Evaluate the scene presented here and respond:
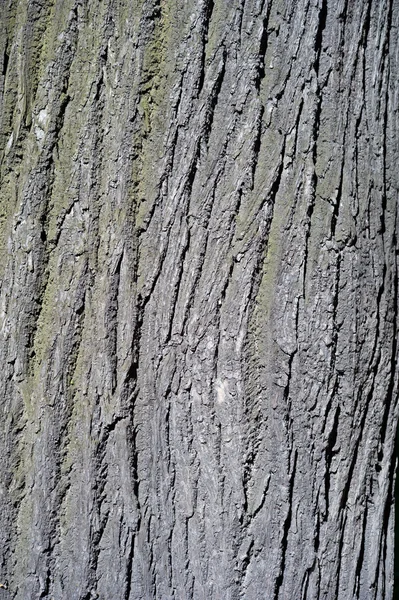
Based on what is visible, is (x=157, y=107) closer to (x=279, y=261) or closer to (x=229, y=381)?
(x=279, y=261)

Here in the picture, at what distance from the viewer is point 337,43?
50.3 inches

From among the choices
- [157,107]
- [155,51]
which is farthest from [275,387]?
[155,51]

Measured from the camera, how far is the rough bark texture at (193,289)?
127 centimetres

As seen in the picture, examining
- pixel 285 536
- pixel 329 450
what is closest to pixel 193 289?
pixel 329 450

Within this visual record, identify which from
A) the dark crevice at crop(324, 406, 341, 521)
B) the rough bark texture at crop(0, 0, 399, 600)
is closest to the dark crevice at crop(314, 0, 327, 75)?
the rough bark texture at crop(0, 0, 399, 600)

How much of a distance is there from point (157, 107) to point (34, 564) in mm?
1057

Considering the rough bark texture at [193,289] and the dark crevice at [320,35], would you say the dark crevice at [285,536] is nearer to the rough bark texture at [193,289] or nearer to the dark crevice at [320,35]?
the rough bark texture at [193,289]

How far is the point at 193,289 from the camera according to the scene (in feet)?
4.20

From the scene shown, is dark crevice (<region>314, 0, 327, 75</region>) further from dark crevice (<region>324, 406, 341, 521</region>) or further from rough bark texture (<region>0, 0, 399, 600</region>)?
dark crevice (<region>324, 406, 341, 521</region>)

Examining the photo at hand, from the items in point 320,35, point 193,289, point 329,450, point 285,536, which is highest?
point 320,35

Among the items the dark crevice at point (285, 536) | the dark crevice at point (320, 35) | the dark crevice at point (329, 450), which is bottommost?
the dark crevice at point (285, 536)

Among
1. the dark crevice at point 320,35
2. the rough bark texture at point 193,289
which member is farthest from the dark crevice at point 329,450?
the dark crevice at point 320,35

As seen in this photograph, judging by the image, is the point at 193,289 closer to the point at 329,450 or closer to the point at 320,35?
the point at 329,450

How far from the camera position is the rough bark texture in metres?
1.27
